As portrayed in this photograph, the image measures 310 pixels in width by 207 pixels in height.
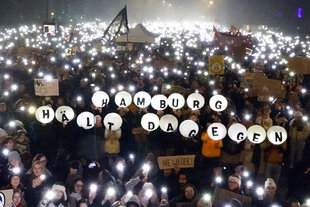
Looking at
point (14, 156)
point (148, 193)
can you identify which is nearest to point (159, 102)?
point (14, 156)

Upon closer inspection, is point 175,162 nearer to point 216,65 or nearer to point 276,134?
point 276,134

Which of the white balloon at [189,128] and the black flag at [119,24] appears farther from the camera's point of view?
the black flag at [119,24]

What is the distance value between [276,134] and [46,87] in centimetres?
673

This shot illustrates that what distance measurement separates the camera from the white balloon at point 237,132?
9.54m

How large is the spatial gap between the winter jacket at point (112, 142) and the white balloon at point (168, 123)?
1074 millimetres

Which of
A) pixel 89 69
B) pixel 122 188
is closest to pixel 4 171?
pixel 122 188

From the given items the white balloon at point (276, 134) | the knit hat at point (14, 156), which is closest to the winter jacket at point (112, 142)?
the knit hat at point (14, 156)

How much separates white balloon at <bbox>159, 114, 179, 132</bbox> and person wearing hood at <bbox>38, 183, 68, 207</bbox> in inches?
139

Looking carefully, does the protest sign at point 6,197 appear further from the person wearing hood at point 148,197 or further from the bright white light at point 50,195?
the person wearing hood at point 148,197

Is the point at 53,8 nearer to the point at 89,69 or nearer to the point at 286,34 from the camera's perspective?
the point at 286,34

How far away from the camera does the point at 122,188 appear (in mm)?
8477

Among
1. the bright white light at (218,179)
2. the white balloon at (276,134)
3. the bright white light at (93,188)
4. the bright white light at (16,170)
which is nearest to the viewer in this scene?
the bright white light at (93,188)

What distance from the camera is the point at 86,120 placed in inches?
407

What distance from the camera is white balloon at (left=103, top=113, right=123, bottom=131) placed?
10.1m
